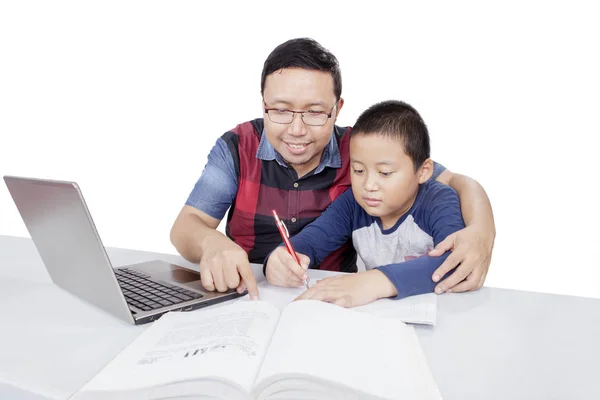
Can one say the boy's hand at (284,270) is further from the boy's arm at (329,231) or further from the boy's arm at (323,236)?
the boy's arm at (329,231)

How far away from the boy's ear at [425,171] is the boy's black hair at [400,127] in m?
0.01

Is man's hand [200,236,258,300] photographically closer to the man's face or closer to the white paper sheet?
the white paper sheet

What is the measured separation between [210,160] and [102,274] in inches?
35.8

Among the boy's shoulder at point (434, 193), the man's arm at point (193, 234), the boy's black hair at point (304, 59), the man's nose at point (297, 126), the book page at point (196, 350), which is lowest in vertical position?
the man's arm at point (193, 234)

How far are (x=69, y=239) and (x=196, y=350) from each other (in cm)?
37

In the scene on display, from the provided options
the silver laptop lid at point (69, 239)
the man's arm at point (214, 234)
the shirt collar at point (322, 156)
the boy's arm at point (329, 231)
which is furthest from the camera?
the shirt collar at point (322, 156)

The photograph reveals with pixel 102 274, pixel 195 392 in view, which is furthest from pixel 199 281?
pixel 195 392

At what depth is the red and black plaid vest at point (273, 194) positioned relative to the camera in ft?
5.89

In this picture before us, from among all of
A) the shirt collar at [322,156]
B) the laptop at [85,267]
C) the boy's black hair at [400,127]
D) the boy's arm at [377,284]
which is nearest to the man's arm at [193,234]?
the laptop at [85,267]

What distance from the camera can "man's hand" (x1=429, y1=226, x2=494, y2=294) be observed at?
116 cm

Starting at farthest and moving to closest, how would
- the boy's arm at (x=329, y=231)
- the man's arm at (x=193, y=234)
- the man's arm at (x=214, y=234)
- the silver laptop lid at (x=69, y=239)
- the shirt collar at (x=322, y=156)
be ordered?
1. the shirt collar at (x=322, y=156)
2. the boy's arm at (x=329, y=231)
3. the man's arm at (x=193, y=234)
4. the man's arm at (x=214, y=234)
5. the silver laptop lid at (x=69, y=239)

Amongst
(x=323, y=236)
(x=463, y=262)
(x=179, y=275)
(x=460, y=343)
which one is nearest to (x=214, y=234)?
(x=179, y=275)

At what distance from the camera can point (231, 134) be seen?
185 cm

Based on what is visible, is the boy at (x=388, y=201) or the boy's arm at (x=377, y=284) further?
the boy at (x=388, y=201)
